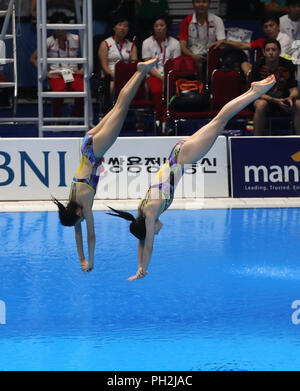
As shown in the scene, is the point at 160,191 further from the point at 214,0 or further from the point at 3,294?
the point at 214,0

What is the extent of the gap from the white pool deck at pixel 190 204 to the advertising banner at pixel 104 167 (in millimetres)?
175

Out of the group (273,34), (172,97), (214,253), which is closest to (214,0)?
(273,34)

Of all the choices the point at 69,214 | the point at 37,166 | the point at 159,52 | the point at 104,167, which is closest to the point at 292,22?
the point at 159,52

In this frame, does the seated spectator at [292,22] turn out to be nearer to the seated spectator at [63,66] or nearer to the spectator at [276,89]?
the spectator at [276,89]

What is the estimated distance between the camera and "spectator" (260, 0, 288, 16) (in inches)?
558

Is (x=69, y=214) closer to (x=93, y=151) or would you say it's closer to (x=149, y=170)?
(x=93, y=151)

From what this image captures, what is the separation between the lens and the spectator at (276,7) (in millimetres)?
14180

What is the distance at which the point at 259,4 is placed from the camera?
1522cm

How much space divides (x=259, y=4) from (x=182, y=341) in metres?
10.2

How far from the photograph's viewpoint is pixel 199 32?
12836mm

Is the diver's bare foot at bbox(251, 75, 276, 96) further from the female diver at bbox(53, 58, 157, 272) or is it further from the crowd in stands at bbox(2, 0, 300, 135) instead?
the crowd in stands at bbox(2, 0, 300, 135)

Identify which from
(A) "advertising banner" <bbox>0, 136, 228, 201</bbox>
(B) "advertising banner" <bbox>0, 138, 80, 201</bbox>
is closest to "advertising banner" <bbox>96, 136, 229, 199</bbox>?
(A) "advertising banner" <bbox>0, 136, 228, 201</bbox>

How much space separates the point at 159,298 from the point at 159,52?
6.27m

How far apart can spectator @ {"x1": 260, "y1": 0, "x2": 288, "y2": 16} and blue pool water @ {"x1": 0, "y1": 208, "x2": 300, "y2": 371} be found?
5.16 m
